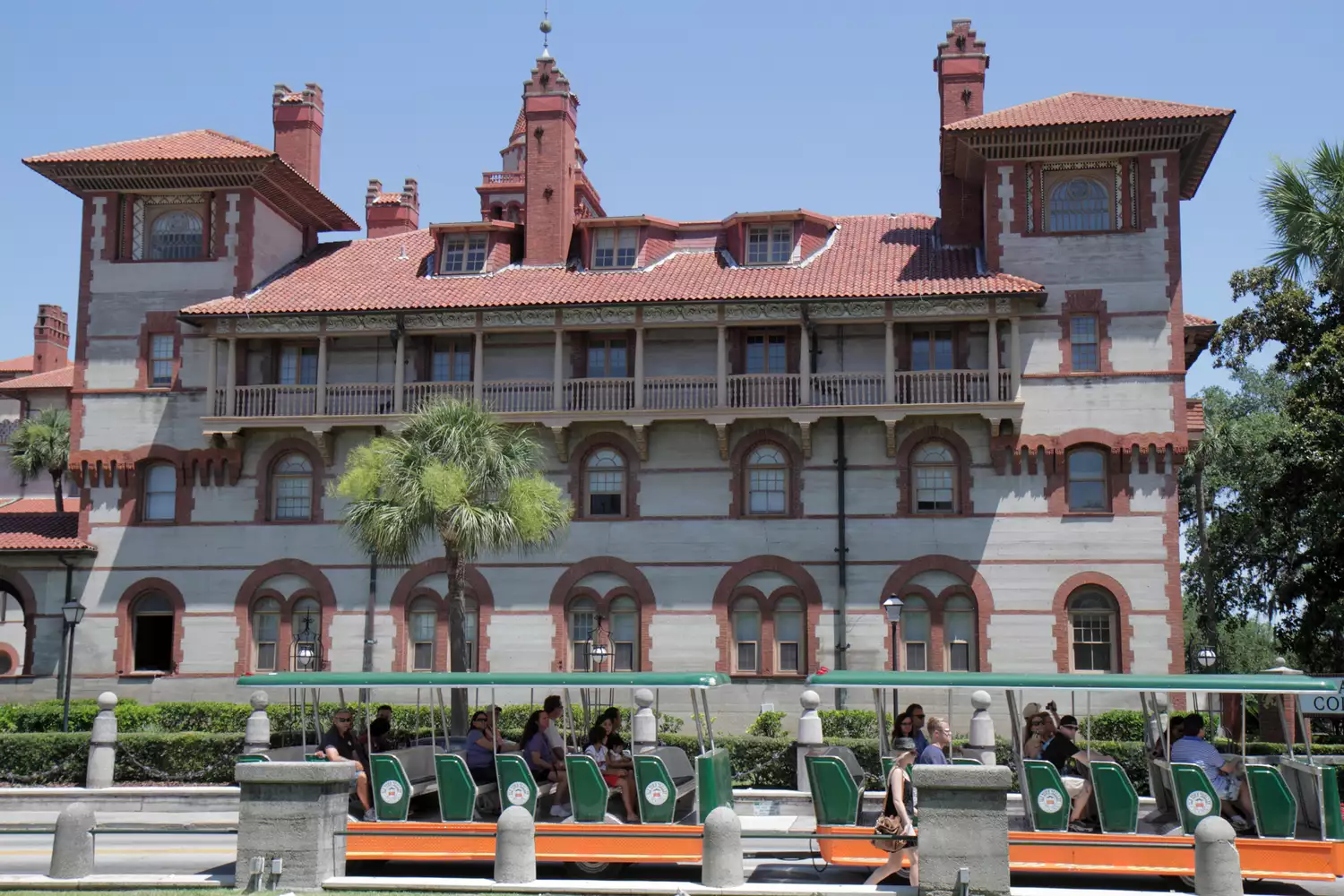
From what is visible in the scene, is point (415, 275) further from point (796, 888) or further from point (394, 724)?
point (796, 888)

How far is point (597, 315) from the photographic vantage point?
3397 centimetres

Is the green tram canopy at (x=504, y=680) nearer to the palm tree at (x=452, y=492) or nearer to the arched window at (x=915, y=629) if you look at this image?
the palm tree at (x=452, y=492)

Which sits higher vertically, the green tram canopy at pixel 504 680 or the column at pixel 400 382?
the column at pixel 400 382

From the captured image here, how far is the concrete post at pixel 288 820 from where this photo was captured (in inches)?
603

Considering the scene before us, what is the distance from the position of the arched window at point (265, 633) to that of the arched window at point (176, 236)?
896 cm

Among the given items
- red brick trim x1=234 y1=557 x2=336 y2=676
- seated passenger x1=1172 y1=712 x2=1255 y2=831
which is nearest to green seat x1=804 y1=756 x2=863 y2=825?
seated passenger x1=1172 y1=712 x2=1255 y2=831

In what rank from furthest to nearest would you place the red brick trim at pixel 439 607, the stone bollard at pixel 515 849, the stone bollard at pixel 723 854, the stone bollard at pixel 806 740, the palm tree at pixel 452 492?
the red brick trim at pixel 439 607 < the palm tree at pixel 452 492 < the stone bollard at pixel 806 740 < the stone bollard at pixel 515 849 < the stone bollard at pixel 723 854

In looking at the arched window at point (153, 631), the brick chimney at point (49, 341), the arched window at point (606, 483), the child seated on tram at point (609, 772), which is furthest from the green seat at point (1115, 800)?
the brick chimney at point (49, 341)

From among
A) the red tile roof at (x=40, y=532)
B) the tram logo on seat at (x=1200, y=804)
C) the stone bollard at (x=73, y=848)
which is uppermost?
the red tile roof at (x=40, y=532)

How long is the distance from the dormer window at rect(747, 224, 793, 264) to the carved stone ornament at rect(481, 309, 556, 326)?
5346 mm

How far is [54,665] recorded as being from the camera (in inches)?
1364

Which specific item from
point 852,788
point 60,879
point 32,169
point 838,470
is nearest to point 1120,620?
→ point 838,470

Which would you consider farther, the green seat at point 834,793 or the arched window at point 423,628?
the arched window at point 423,628

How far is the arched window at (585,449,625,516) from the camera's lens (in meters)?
34.2
